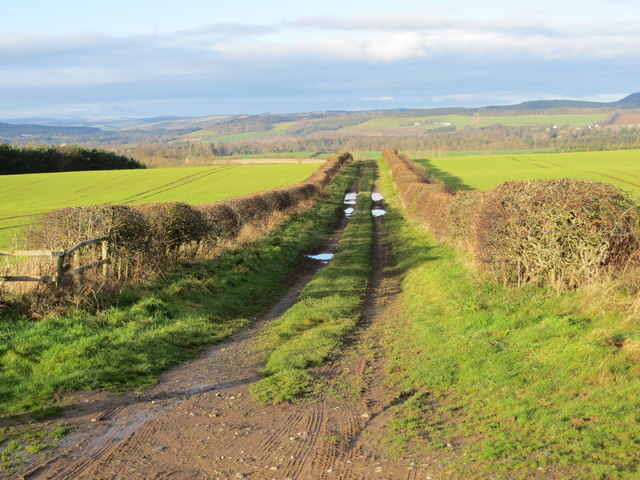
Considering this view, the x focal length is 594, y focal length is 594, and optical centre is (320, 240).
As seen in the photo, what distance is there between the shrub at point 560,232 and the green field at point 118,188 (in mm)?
31507

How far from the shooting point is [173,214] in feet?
56.8

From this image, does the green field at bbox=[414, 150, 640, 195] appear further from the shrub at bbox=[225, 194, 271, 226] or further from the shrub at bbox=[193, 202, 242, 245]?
the shrub at bbox=[193, 202, 242, 245]

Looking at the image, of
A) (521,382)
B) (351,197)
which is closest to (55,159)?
(351,197)

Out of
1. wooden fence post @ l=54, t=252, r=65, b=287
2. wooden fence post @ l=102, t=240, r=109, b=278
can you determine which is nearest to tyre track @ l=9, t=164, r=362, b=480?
wooden fence post @ l=54, t=252, r=65, b=287

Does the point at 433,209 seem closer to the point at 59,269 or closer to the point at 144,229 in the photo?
the point at 144,229

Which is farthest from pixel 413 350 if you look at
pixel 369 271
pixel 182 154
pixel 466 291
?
pixel 182 154

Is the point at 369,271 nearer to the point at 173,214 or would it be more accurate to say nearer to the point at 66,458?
the point at 173,214

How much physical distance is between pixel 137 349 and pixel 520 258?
26.1 ft

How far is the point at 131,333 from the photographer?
10.8 m

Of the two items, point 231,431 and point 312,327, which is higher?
point 231,431

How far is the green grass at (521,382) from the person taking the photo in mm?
5754

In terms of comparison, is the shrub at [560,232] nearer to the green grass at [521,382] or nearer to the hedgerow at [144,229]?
the green grass at [521,382]

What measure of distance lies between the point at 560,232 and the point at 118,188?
188 ft

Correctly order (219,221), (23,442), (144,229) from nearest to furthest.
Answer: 1. (23,442)
2. (144,229)
3. (219,221)
